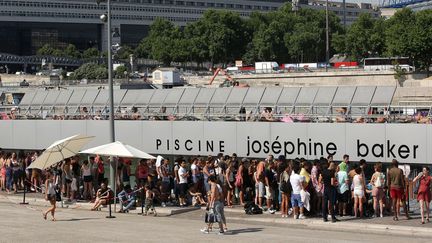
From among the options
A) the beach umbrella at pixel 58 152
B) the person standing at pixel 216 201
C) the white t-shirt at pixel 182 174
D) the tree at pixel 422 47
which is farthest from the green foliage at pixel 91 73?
the person standing at pixel 216 201

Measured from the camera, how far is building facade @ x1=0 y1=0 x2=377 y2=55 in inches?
6722

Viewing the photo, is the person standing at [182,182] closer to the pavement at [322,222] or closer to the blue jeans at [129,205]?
the pavement at [322,222]

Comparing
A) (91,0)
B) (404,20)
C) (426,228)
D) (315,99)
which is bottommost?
(426,228)

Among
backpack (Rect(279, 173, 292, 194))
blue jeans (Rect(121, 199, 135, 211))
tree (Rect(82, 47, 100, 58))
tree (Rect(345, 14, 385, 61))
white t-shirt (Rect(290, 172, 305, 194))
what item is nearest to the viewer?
white t-shirt (Rect(290, 172, 305, 194))

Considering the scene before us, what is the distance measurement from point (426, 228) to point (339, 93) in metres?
15.8

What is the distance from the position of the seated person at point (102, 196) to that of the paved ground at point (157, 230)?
0.50 meters

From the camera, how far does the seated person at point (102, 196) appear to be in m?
27.6

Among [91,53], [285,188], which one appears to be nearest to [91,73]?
[91,53]

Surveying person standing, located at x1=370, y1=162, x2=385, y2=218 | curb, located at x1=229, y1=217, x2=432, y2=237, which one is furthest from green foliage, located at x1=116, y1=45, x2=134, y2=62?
person standing, located at x1=370, y1=162, x2=385, y2=218

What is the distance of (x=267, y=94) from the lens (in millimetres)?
39656

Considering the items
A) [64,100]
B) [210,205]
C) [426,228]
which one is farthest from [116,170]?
[64,100]

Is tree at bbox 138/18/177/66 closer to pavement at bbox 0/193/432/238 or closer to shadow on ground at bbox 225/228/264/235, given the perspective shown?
pavement at bbox 0/193/432/238

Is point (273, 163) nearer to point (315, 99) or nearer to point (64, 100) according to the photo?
point (315, 99)

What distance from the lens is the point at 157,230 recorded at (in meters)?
23.1
